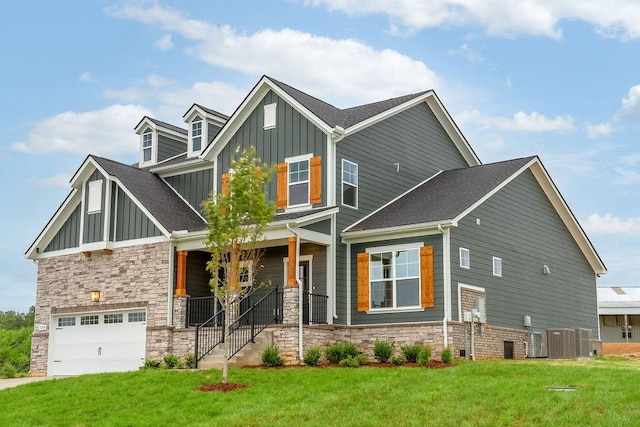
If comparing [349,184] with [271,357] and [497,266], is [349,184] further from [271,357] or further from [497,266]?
[271,357]

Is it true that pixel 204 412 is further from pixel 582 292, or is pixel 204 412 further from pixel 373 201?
pixel 582 292

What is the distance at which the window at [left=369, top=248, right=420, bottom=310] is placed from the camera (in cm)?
2278

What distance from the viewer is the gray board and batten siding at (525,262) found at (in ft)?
78.4

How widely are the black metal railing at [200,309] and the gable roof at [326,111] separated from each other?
4.65 metres

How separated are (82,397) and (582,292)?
1858 cm

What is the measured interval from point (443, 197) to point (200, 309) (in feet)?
26.2

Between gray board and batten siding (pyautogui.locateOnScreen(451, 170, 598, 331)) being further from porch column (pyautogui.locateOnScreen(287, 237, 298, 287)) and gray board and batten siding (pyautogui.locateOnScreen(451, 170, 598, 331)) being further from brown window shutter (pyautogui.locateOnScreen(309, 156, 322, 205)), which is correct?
porch column (pyautogui.locateOnScreen(287, 237, 298, 287))

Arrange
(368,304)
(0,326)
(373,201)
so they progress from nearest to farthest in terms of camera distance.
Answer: (368,304) → (373,201) → (0,326)

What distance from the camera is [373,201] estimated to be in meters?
25.6

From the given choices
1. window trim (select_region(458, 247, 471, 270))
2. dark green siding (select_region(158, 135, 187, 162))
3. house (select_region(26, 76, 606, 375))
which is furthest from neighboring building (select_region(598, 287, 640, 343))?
dark green siding (select_region(158, 135, 187, 162))

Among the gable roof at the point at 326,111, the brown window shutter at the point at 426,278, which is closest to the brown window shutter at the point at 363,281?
the brown window shutter at the point at 426,278

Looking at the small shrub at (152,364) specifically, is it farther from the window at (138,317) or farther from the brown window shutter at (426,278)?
the brown window shutter at (426,278)

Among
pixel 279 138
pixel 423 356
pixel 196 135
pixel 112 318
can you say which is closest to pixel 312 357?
pixel 423 356

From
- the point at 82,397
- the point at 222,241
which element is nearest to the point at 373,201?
the point at 222,241
